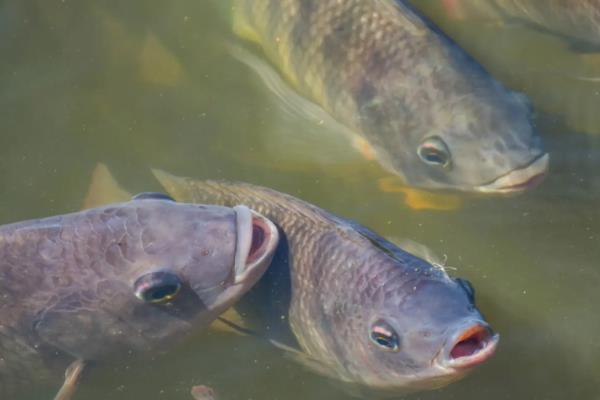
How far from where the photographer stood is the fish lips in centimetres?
272

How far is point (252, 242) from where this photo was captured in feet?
10.9

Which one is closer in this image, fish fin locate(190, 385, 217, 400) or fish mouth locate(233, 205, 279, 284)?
fish mouth locate(233, 205, 279, 284)

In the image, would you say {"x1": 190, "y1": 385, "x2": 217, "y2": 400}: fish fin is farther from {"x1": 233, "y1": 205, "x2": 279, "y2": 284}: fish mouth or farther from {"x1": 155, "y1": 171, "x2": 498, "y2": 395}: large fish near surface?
{"x1": 233, "y1": 205, "x2": 279, "y2": 284}: fish mouth

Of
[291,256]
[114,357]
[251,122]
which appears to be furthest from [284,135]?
[114,357]

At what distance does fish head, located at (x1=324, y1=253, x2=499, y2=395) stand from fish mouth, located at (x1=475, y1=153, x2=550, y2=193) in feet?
2.75

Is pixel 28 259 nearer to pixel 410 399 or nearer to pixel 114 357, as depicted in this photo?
pixel 114 357

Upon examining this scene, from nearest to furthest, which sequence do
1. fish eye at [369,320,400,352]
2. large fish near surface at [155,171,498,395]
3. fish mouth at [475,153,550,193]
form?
large fish near surface at [155,171,498,395]
fish eye at [369,320,400,352]
fish mouth at [475,153,550,193]

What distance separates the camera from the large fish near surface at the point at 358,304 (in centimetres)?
285

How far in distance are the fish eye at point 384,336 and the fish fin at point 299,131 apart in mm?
1584

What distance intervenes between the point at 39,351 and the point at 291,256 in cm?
121

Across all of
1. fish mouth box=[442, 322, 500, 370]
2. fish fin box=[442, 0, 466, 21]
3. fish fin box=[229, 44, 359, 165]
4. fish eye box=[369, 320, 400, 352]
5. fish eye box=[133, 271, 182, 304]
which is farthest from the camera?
fish fin box=[442, 0, 466, 21]

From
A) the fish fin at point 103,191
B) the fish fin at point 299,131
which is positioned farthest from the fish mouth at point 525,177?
the fish fin at point 103,191

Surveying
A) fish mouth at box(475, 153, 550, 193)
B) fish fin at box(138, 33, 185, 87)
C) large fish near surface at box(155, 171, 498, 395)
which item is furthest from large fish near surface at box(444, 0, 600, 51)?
large fish near surface at box(155, 171, 498, 395)

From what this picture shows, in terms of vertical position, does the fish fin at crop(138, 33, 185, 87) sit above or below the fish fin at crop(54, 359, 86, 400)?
above
